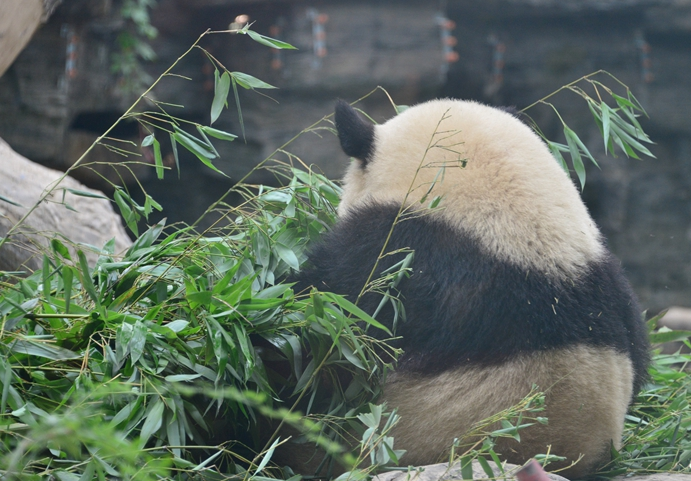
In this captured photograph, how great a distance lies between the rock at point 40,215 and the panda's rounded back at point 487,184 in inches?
59.8

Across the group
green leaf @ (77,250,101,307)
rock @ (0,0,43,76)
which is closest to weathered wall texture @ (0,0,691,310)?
rock @ (0,0,43,76)

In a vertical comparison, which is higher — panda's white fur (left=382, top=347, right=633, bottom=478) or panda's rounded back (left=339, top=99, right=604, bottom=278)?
panda's rounded back (left=339, top=99, right=604, bottom=278)

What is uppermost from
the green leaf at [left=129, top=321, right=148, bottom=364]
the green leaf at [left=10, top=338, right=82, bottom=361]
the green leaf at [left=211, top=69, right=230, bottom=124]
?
the green leaf at [left=211, top=69, right=230, bottom=124]

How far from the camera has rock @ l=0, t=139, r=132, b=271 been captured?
296 centimetres

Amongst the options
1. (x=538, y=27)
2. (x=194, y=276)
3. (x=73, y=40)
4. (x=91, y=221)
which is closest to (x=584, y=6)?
(x=538, y=27)

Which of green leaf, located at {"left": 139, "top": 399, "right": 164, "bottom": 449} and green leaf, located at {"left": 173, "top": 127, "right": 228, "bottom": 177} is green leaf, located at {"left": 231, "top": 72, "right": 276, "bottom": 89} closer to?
green leaf, located at {"left": 173, "top": 127, "right": 228, "bottom": 177}

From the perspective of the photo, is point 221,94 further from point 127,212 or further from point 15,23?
point 15,23

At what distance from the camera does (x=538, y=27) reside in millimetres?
8156

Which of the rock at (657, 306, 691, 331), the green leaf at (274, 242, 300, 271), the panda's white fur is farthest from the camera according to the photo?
the rock at (657, 306, 691, 331)

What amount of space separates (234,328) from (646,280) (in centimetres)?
797

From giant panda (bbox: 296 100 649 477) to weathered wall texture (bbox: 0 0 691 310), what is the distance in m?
5.23

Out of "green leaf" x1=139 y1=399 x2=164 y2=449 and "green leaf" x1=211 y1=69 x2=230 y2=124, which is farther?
"green leaf" x1=211 y1=69 x2=230 y2=124

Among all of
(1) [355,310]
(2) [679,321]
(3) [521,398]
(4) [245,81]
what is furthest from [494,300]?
(2) [679,321]

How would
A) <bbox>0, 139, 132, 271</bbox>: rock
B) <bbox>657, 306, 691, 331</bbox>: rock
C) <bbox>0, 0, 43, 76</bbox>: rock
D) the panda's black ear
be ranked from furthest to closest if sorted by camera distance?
1. <bbox>657, 306, 691, 331</bbox>: rock
2. <bbox>0, 139, 132, 271</bbox>: rock
3. <bbox>0, 0, 43, 76</bbox>: rock
4. the panda's black ear
